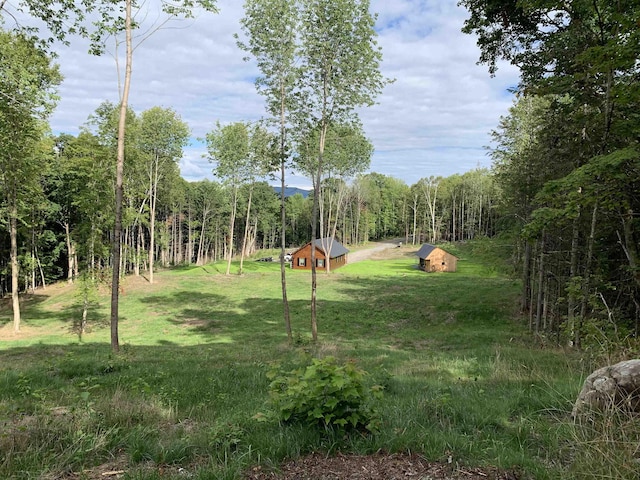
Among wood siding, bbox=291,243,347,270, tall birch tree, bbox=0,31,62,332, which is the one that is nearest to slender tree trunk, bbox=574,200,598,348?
tall birch tree, bbox=0,31,62,332

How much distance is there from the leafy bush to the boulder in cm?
192

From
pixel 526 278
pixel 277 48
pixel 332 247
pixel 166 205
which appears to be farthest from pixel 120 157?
pixel 166 205

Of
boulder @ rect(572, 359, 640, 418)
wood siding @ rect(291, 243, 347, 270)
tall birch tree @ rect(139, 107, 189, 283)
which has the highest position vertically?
tall birch tree @ rect(139, 107, 189, 283)

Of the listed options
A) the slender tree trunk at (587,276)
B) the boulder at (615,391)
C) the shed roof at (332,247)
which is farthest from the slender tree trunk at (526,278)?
the shed roof at (332,247)

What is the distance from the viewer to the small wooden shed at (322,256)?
46388mm

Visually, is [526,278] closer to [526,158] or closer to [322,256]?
[526,158]

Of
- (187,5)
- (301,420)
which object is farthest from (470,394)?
(187,5)

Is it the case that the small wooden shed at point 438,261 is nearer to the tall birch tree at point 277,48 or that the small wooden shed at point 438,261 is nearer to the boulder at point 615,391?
the tall birch tree at point 277,48

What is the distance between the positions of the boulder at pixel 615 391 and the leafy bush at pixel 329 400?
6.30ft

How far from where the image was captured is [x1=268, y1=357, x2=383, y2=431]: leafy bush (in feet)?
11.5

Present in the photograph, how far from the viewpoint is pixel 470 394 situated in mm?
5176

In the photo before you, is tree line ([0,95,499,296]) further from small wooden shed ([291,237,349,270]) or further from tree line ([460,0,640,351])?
tree line ([460,0,640,351])

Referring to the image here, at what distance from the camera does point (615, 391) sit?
11.3ft

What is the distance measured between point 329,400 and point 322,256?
43.3 meters
